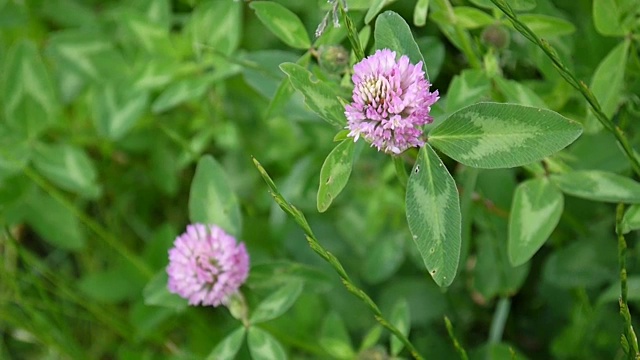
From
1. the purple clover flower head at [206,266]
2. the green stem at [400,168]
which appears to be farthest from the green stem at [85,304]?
the green stem at [400,168]

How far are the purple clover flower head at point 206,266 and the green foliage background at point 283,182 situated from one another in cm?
7

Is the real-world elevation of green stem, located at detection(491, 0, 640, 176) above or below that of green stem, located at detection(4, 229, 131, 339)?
above

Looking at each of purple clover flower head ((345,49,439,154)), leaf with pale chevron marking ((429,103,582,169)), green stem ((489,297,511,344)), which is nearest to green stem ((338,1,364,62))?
purple clover flower head ((345,49,439,154))

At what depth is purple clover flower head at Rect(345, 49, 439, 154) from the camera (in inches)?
37.6

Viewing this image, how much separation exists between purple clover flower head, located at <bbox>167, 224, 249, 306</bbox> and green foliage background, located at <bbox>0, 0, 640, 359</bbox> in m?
0.07

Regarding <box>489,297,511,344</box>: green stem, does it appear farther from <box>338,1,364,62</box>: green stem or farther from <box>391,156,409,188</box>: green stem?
<box>338,1,364,62</box>: green stem

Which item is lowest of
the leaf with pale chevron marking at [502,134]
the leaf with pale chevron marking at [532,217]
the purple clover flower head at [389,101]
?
the leaf with pale chevron marking at [532,217]

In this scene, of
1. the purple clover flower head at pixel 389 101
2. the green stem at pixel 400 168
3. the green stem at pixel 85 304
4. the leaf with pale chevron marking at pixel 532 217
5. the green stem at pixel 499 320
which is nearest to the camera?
the purple clover flower head at pixel 389 101

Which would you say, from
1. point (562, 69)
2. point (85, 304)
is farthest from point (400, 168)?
point (85, 304)

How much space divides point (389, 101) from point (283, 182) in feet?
2.94

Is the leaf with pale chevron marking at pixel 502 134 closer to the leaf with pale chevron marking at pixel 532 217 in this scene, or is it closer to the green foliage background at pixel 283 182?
the green foliage background at pixel 283 182

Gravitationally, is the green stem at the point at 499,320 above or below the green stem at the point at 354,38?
below

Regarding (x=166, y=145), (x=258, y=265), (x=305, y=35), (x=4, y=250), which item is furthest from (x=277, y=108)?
(x=4, y=250)

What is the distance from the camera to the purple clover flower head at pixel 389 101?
95cm
